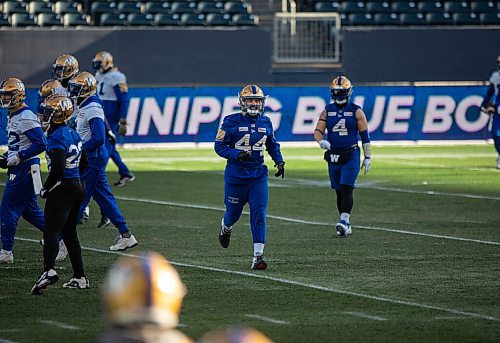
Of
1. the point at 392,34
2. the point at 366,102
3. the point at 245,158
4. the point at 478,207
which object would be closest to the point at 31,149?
the point at 245,158

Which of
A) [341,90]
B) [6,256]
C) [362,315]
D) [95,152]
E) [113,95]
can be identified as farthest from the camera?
[113,95]

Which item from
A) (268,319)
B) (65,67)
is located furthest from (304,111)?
(268,319)

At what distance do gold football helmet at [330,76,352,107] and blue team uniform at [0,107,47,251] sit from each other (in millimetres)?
4009

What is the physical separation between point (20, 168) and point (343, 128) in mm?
4238

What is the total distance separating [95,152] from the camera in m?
12.3

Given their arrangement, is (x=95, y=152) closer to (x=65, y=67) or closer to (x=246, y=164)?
(x=65, y=67)

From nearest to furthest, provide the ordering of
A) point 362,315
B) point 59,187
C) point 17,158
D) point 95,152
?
point 362,315 → point 59,187 → point 17,158 → point 95,152

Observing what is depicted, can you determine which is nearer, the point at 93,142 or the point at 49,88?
the point at 93,142

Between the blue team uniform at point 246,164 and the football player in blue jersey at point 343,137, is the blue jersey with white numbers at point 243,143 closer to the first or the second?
the blue team uniform at point 246,164

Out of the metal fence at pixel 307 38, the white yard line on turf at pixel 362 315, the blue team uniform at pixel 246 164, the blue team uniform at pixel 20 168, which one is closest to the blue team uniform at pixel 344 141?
the blue team uniform at pixel 246 164

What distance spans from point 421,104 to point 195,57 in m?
6.63

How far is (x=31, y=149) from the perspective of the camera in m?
11.2

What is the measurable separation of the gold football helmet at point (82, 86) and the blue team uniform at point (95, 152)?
67 mm

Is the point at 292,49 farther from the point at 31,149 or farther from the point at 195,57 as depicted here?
the point at 31,149
